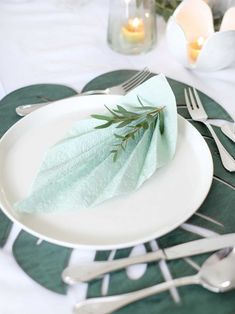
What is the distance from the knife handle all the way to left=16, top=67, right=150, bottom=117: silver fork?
239 mm

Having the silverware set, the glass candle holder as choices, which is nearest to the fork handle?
the silverware set

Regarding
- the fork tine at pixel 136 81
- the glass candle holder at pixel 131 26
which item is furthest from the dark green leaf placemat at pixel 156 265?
the glass candle holder at pixel 131 26

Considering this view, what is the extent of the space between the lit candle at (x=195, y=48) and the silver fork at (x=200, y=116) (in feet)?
0.23

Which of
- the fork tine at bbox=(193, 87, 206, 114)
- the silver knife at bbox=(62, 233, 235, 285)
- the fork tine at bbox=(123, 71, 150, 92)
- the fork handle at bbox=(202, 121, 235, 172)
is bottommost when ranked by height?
the silver knife at bbox=(62, 233, 235, 285)

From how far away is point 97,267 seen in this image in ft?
1.34

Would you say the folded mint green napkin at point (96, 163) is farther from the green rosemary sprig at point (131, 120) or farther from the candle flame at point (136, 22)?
the candle flame at point (136, 22)

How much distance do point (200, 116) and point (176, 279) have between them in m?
0.24

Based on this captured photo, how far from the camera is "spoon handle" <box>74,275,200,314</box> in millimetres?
382

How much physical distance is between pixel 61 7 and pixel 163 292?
596 mm

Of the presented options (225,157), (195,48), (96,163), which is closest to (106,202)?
(96,163)

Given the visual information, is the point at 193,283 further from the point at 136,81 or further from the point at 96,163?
the point at 136,81

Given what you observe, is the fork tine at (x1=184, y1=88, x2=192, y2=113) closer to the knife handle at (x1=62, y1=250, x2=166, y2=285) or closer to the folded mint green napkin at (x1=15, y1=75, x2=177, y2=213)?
the folded mint green napkin at (x1=15, y1=75, x2=177, y2=213)

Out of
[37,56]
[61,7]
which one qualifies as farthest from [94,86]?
[61,7]

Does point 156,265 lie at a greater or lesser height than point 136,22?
lesser
